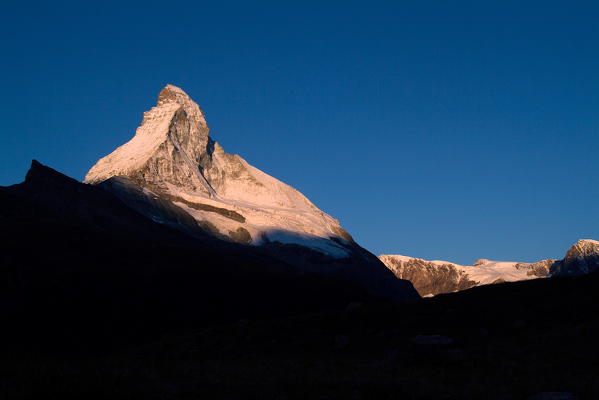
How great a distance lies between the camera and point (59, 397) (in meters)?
17.0

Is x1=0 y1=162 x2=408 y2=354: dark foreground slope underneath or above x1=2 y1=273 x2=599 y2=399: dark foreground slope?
above

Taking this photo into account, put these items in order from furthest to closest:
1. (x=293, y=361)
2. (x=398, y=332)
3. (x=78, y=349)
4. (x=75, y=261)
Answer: (x=75, y=261) < (x=78, y=349) < (x=398, y=332) < (x=293, y=361)

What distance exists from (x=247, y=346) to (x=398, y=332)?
8144 millimetres

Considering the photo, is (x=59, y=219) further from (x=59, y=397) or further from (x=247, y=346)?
(x=59, y=397)

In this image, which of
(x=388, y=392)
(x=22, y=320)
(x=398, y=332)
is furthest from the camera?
(x=22, y=320)

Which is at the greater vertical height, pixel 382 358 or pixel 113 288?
pixel 113 288

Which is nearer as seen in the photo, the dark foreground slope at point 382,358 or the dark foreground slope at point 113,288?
the dark foreground slope at point 382,358

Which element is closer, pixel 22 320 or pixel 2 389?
pixel 2 389

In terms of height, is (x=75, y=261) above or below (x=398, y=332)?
above

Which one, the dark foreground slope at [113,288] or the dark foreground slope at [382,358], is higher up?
the dark foreground slope at [113,288]

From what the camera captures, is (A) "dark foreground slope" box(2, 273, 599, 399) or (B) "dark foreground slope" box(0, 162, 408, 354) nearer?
(A) "dark foreground slope" box(2, 273, 599, 399)

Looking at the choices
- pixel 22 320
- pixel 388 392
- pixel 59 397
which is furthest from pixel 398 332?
pixel 22 320

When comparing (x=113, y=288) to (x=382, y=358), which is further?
(x=113, y=288)

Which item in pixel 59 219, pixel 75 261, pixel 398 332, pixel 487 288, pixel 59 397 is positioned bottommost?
pixel 59 397
